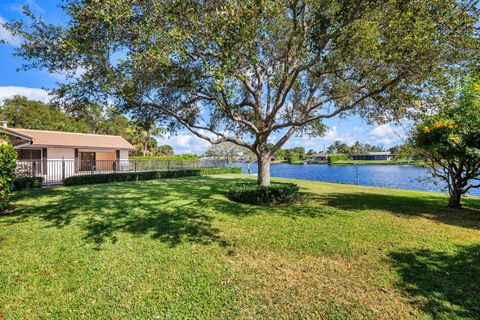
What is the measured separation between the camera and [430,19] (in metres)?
5.46

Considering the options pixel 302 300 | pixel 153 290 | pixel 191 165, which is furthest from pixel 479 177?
pixel 191 165

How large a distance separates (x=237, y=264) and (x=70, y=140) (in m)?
23.5

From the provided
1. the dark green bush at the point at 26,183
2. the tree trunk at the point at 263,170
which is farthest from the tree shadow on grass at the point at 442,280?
the dark green bush at the point at 26,183

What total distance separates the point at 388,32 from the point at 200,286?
274 inches

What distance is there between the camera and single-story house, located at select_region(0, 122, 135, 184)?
16.8 metres

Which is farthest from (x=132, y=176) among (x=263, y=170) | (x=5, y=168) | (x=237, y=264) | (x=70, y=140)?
(x=237, y=264)

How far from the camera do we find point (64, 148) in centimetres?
2112

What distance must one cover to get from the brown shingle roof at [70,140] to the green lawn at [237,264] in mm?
15679

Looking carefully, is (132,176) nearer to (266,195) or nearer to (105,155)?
(266,195)

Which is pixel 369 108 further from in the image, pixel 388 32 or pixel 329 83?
pixel 388 32

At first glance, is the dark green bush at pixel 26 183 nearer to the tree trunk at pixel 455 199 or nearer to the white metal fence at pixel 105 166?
the white metal fence at pixel 105 166

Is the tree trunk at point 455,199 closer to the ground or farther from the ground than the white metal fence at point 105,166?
closer to the ground

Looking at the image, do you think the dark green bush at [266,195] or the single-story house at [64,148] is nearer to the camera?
the dark green bush at [266,195]

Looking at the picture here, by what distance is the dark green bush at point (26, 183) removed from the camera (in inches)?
438
